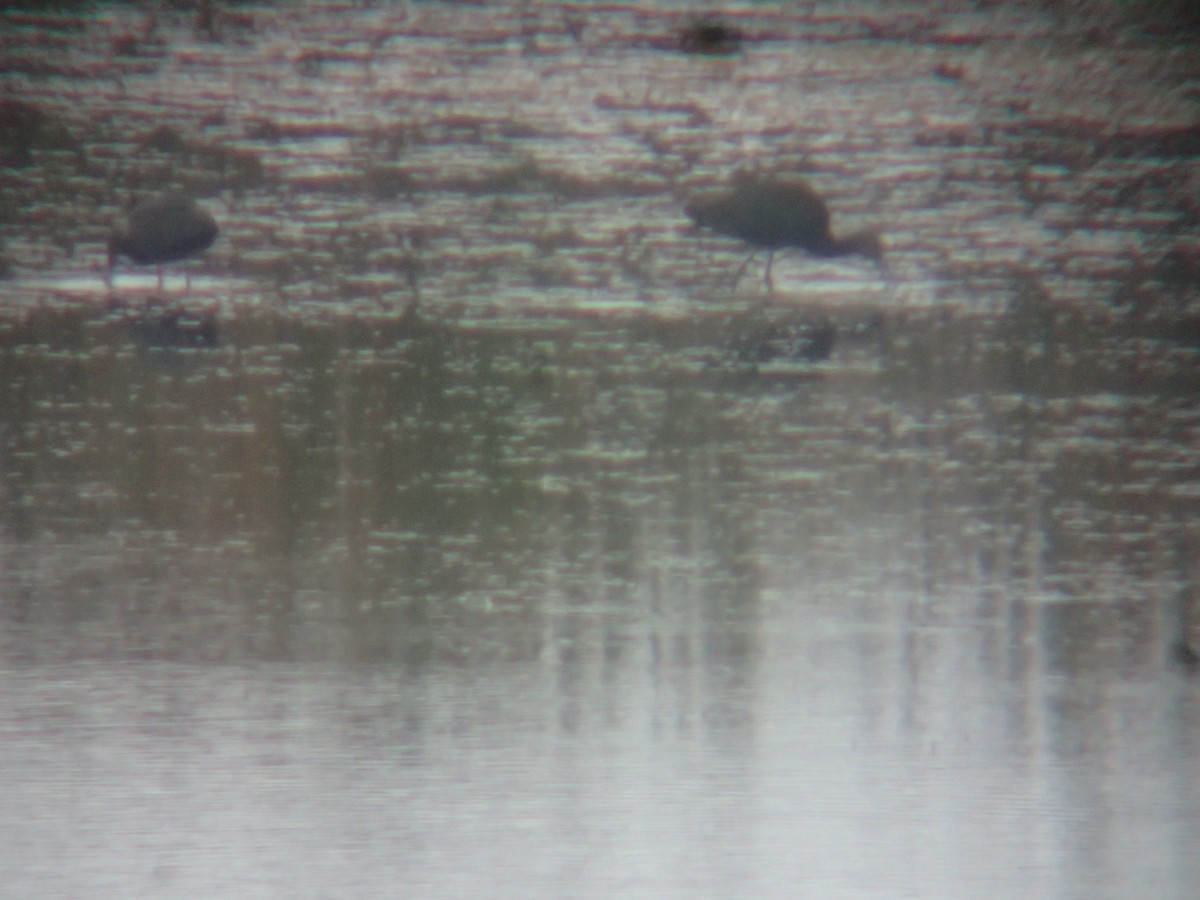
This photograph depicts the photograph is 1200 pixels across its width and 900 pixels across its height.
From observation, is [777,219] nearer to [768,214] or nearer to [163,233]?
[768,214]

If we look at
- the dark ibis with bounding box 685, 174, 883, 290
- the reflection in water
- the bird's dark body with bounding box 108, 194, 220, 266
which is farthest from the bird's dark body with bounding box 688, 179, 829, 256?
the bird's dark body with bounding box 108, 194, 220, 266

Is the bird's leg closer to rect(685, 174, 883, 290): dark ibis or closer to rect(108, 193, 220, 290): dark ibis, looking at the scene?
rect(685, 174, 883, 290): dark ibis

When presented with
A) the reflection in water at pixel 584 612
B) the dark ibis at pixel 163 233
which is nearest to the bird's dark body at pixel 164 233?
the dark ibis at pixel 163 233

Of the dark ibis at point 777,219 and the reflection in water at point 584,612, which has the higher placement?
the dark ibis at point 777,219

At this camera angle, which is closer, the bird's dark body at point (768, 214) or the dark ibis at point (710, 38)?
the bird's dark body at point (768, 214)

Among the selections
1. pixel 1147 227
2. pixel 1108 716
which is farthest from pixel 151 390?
pixel 1147 227

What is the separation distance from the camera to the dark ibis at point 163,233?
1.75m

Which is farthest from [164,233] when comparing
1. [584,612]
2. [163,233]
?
[584,612]

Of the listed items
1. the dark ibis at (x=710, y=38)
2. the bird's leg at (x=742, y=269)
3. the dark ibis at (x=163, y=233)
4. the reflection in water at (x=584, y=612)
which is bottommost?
the reflection in water at (x=584, y=612)

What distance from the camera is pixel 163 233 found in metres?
1.76

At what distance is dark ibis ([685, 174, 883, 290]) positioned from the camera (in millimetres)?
1771

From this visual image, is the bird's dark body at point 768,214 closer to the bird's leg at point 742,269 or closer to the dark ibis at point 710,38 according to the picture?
the bird's leg at point 742,269

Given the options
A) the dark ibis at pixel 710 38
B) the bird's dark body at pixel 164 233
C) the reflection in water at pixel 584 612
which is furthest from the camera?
the dark ibis at pixel 710 38

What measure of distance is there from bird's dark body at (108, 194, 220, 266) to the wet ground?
0.10ft
